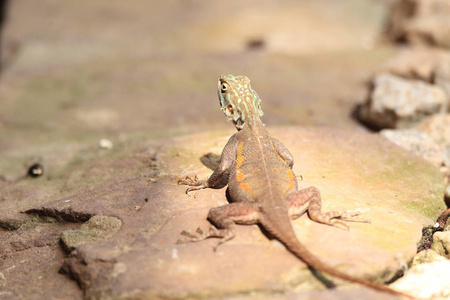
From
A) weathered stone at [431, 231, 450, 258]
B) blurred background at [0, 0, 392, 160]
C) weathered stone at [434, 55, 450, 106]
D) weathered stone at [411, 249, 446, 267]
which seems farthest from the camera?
blurred background at [0, 0, 392, 160]

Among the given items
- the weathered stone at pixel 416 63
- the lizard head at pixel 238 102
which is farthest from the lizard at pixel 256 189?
the weathered stone at pixel 416 63

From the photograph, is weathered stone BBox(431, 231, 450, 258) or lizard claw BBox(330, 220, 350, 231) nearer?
lizard claw BBox(330, 220, 350, 231)

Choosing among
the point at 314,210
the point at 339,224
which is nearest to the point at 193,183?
the point at 314,210

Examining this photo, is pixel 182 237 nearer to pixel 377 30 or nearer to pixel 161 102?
pixel 161 102

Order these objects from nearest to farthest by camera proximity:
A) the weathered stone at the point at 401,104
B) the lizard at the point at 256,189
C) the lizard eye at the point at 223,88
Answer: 1. the lizard at the point at 256,189
2. the lizard eye at the point at 223,88
3. the weathered stone at the point at 401,104

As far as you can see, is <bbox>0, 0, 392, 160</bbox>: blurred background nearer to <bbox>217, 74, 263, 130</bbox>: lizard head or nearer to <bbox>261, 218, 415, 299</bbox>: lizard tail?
<bbox>217, 74, 263, 130</bbox>: lizard head

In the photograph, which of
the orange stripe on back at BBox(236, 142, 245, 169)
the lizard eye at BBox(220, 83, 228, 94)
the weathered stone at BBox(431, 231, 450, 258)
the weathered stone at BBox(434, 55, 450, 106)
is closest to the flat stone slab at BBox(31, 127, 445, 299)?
the weathered stone at BBox(431, 231, 450, 258)

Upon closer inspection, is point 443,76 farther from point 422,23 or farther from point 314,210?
point 314,210

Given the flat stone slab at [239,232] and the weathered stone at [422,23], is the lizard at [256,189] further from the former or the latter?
the weathered stone at [422,23]
